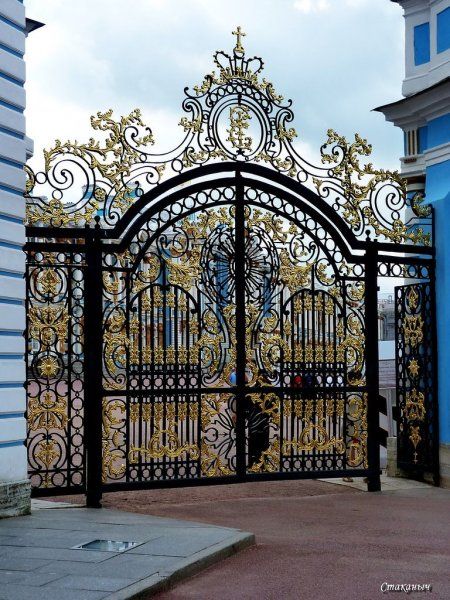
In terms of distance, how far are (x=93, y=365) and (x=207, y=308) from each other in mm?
1232

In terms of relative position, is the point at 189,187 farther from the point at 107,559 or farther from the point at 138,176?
the point at 107,559

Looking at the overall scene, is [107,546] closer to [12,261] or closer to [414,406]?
[12,261]

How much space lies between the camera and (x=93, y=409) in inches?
333

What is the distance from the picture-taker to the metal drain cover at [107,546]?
6234 millimetres

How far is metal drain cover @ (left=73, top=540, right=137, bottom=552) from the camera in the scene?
245 inches

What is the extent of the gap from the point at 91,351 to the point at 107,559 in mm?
2834

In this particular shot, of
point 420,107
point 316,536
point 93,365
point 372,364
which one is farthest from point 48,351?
point 420,107

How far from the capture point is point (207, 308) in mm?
9078

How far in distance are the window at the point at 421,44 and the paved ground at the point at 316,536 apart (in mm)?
4524

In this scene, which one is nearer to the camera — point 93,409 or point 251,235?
point 93,409

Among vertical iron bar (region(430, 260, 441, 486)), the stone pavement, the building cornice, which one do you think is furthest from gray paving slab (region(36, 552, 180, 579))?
the building cornice

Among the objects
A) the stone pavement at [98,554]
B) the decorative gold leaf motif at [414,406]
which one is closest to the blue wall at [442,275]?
the decorative gold leaf motif at [414,406]

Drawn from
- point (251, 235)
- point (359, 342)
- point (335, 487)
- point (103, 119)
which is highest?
point (103, 119)

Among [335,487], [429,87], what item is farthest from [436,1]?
[335,487]
